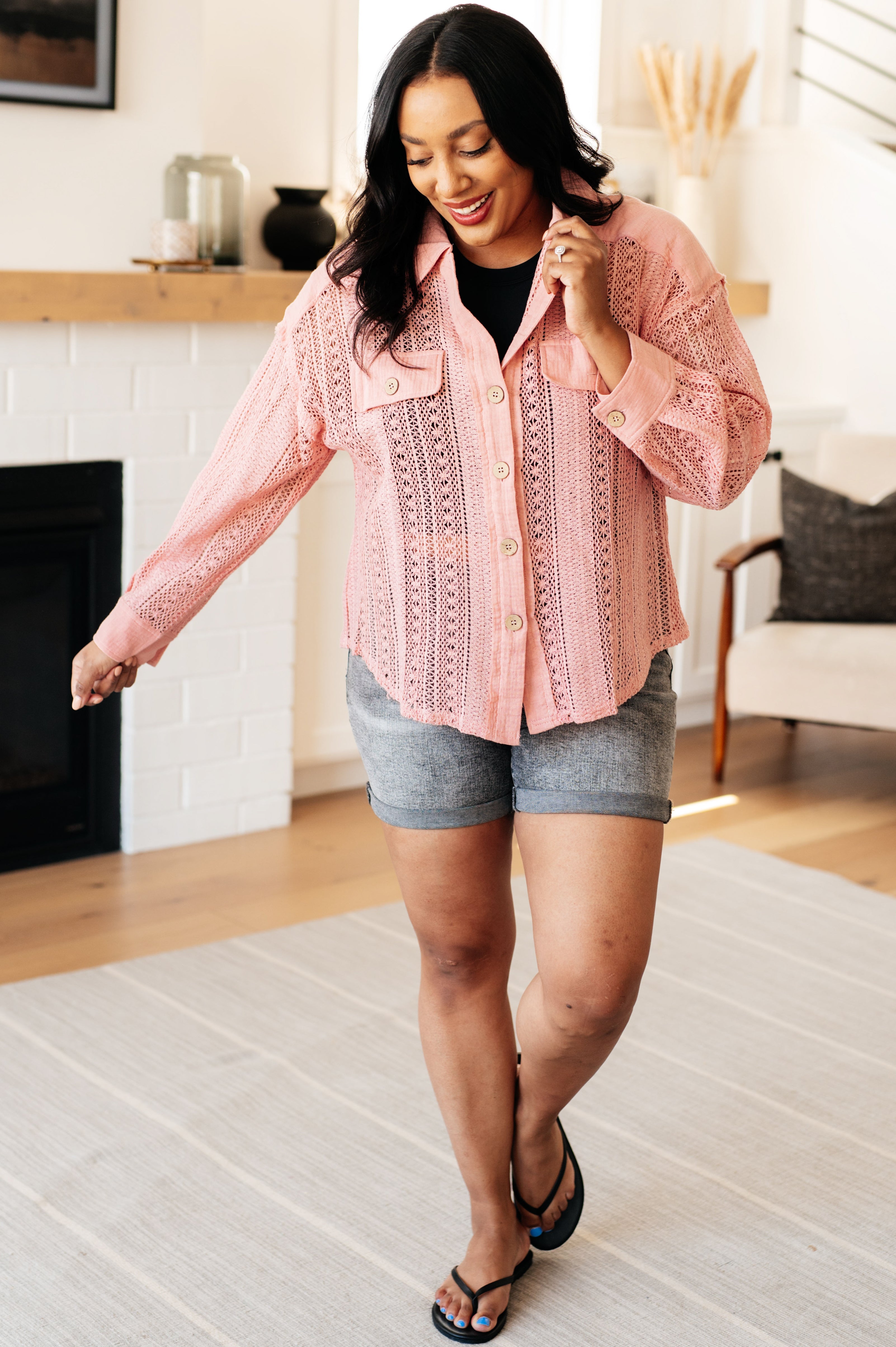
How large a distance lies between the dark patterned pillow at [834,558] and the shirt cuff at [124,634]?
8.43 feet

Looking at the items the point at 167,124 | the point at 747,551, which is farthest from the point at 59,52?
the point at 747,551

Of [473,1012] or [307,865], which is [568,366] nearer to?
[473,1012]

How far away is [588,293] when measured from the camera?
1.36 metres

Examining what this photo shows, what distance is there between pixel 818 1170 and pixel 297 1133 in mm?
752

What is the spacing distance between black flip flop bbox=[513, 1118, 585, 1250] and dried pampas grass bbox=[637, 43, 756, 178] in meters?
3.46

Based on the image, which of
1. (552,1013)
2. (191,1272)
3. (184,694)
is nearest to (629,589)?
(552,1013)

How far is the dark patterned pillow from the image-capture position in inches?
151

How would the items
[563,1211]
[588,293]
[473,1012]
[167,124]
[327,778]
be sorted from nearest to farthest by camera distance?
1. [588,293]
2. [473,1012]
3. [563,1211]
4. [167,124]
5. [327,778]

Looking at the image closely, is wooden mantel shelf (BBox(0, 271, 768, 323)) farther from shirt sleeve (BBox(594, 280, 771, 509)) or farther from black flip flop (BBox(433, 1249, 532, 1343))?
black flip flop (BBox(433, 1249, 532, 1343))

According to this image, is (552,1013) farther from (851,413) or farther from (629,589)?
(851,413)

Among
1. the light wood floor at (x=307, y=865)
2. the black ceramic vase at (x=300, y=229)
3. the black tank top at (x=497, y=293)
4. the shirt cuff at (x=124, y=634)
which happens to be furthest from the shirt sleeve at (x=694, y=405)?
the black ceramic vase at (x=300, y=229)

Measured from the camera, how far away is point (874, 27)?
5082mm

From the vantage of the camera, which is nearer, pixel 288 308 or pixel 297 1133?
pixel 288 308

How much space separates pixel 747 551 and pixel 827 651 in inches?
14.6
